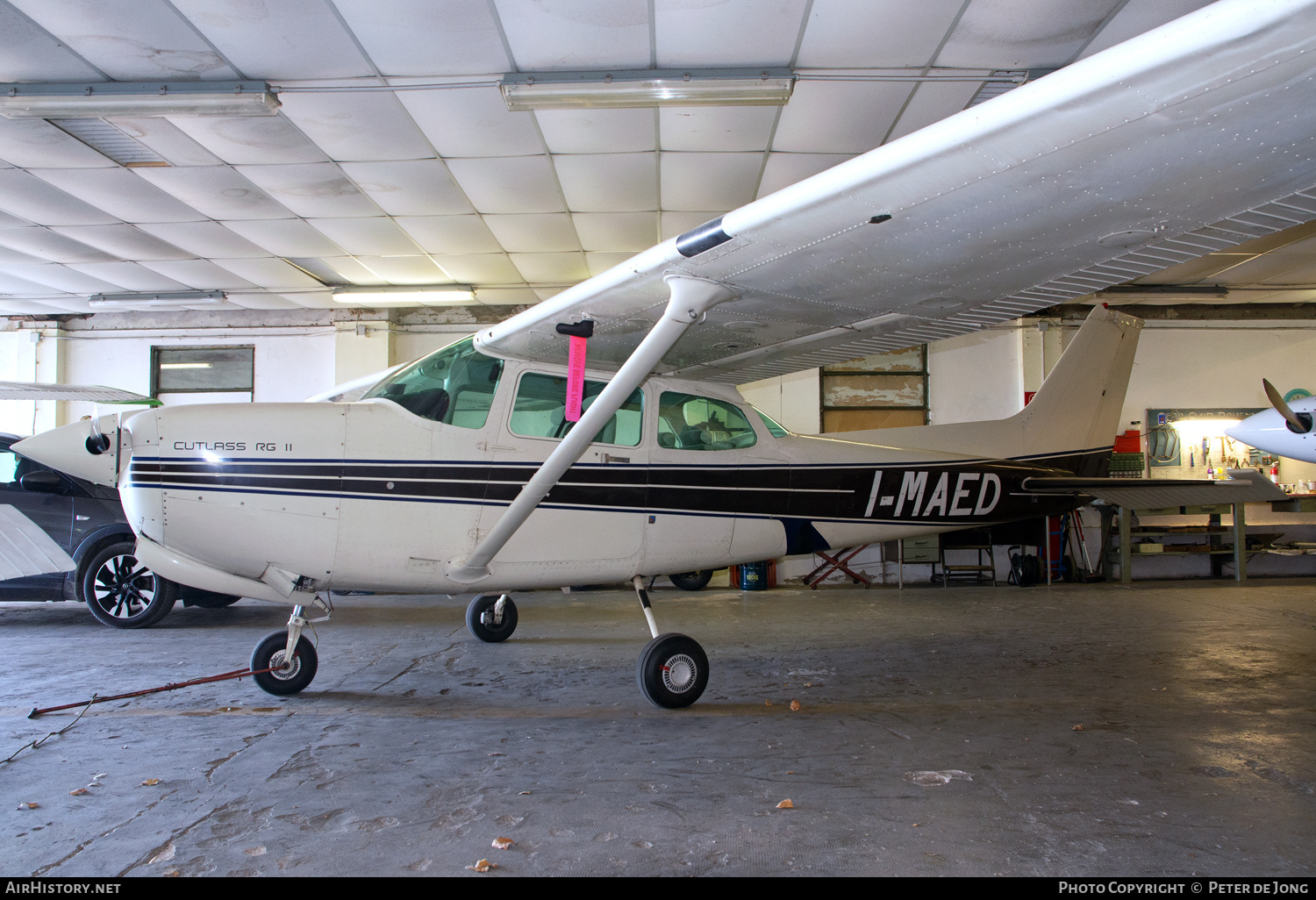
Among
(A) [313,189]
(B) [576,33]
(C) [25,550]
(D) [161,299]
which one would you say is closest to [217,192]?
(A) [313,189]

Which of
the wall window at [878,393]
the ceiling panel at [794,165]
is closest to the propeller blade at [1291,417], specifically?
the ceiling panel at [794,165]

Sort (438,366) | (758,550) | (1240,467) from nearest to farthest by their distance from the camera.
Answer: (438,366)
(758,550)
(1240,467)

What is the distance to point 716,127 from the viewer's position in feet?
19.8

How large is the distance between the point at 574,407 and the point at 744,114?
3302mm

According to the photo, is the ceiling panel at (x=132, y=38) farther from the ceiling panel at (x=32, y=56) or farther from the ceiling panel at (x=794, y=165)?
the ceiling panel at (x=794, y=165)

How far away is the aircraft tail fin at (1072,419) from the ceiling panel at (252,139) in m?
5.47

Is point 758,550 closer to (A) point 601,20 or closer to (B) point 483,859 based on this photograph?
(B) point 483,859

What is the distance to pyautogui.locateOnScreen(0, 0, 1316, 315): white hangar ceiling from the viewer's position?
4.48 metres

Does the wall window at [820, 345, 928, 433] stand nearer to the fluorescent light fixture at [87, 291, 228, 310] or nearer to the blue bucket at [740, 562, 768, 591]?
the blue bucket at [740, 562, 768, 591]

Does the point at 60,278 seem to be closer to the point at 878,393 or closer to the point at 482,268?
the point at 482,268

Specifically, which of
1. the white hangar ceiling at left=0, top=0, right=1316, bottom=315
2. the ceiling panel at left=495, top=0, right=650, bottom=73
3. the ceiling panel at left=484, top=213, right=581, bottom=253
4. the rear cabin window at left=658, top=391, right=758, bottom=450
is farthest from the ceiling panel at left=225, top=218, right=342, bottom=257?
the rear cabin window at left=658, top=391, right=758, bottom=450

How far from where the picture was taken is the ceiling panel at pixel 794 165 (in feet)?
21.6

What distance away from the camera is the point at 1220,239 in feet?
9.42

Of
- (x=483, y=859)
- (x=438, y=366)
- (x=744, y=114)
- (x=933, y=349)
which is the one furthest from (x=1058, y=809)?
(x=933, y=349)
